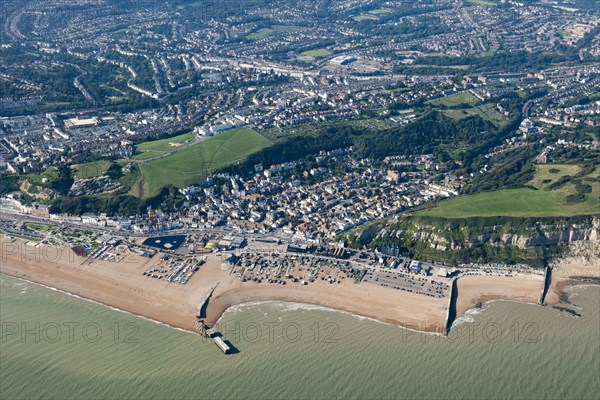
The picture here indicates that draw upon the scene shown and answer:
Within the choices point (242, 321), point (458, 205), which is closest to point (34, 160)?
point (242, 321)

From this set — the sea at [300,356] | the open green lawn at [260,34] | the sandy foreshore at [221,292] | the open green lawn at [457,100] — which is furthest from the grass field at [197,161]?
the open green lawn at [260,34]

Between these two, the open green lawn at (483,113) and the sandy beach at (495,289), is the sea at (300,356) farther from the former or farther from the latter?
the open green lawn at (483,113)

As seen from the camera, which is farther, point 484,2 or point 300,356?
point 484,2

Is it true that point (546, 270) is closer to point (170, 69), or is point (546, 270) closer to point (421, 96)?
point (421, 96)

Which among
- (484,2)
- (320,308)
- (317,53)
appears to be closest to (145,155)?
(320,308)

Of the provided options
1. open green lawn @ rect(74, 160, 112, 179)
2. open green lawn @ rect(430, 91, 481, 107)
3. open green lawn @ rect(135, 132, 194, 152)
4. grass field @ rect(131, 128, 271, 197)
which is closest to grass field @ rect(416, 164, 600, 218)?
grass field @ rect(131, 128, 271, 197)

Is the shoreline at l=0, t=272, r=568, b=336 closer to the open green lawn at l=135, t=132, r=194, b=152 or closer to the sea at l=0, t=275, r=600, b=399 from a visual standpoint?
the sea at l=0, t=275, r=600, b=399

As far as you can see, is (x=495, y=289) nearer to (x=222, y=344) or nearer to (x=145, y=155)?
(x=222, y=344)
